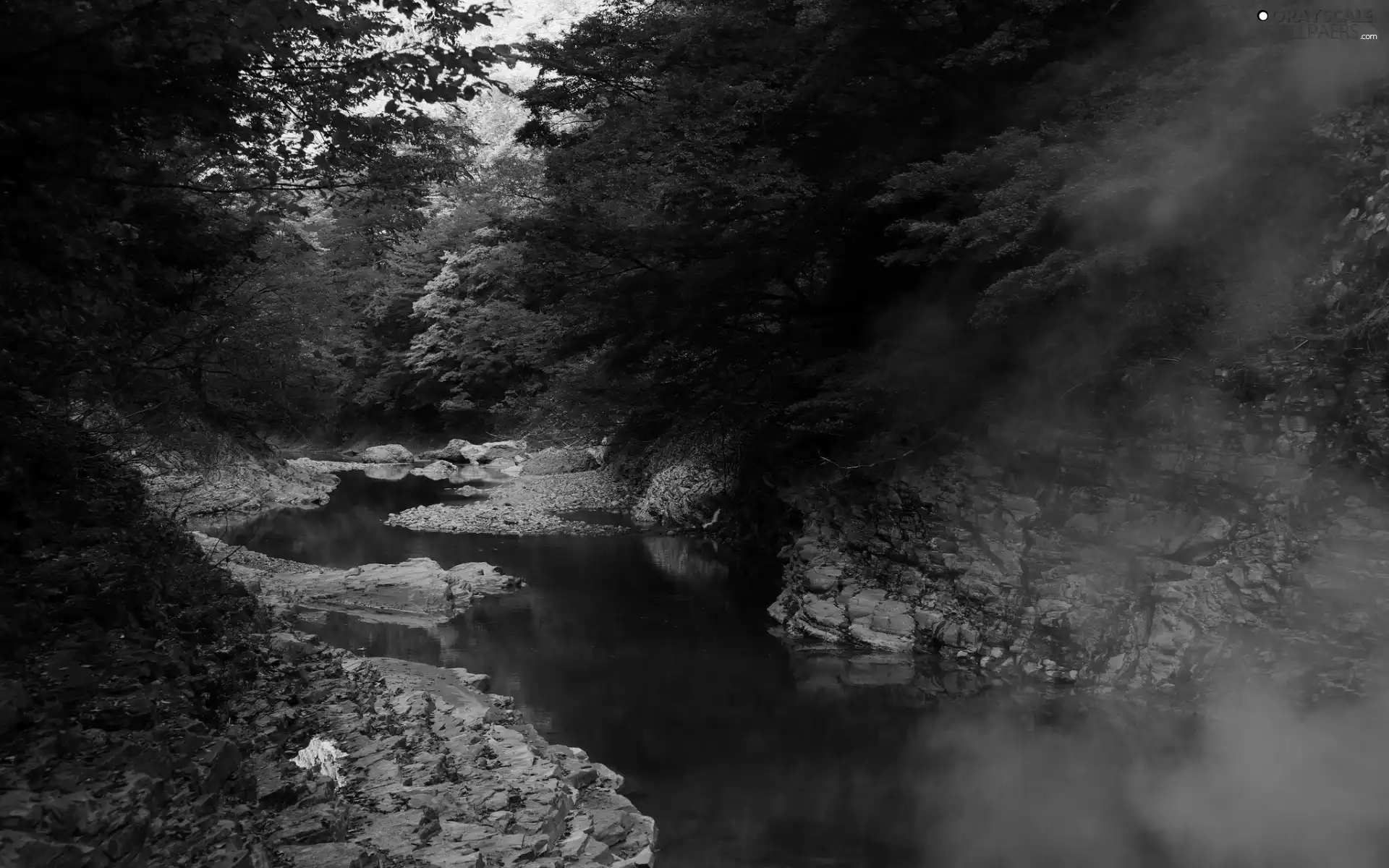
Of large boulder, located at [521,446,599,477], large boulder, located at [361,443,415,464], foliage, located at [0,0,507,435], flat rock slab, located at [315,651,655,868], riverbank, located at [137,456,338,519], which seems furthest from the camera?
large boulder, located at [361,443,415,464]

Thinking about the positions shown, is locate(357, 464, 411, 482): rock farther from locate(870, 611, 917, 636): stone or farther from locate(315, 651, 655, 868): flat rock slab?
locate(315, 651, 655, 868): flat rock slab

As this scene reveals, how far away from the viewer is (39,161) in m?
3.87

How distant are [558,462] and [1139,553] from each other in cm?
2293

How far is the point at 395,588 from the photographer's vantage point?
14633 millimetres

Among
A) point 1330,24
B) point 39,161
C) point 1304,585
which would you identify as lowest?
point 1304,585

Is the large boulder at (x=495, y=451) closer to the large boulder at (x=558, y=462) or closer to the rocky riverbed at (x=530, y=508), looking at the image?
the large boulder at (x=558, y=462)

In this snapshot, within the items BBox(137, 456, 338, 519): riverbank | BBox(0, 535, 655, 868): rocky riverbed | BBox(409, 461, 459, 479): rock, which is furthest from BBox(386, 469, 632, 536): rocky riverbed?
BBox(0, 535, 655, 868): rocky riverbed

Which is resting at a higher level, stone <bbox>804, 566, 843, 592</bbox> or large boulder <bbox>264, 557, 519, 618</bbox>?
stone <bbox>804, 566, 843, 592</bbox>

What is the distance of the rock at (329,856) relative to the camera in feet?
15.6

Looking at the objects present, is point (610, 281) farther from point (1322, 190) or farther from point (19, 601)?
point (19, 601)

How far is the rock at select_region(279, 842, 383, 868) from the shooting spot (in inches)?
187

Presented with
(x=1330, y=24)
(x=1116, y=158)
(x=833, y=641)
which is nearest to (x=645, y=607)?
(x=833, y=641)

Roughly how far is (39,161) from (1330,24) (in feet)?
36.8

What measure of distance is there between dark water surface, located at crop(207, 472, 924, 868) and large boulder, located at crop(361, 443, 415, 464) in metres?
17.6
